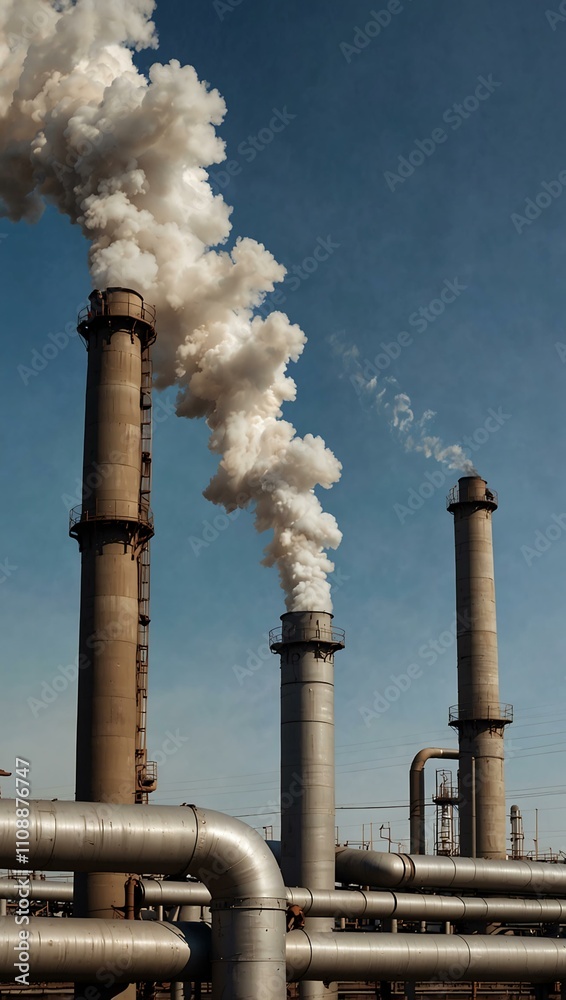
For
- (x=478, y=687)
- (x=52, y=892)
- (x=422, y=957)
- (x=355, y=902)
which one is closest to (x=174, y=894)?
(x=355, y=902)

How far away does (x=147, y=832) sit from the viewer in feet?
65.2

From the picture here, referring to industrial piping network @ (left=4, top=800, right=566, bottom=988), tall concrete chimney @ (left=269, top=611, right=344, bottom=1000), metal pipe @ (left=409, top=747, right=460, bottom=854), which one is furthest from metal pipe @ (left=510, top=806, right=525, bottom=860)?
industrial piping network @ (left=4, top=800, right=566, bottom=988)

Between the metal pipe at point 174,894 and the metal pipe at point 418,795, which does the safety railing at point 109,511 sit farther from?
the metal pipe at point 418,795

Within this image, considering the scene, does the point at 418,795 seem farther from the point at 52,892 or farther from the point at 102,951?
the point at 102,951

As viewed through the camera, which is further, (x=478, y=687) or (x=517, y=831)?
(x=517, y=831)

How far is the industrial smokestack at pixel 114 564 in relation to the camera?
101 feet

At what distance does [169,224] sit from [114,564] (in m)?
11.4

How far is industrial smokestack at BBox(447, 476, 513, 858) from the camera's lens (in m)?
45.4

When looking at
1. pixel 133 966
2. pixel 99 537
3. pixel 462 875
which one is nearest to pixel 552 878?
pixel 462 875

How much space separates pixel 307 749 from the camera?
33625 millimetres

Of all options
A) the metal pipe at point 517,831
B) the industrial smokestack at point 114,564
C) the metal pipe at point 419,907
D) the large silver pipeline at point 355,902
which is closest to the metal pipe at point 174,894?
the large silver pipeline at point 355,902

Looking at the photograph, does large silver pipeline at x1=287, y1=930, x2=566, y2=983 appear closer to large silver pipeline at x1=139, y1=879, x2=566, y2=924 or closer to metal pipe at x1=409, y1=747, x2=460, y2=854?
large silver pipeline at x1=139, y1=879, x2=566, y2=924

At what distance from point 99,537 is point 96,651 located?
332cm

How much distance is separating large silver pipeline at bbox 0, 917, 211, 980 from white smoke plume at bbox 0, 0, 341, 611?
1582 cm
